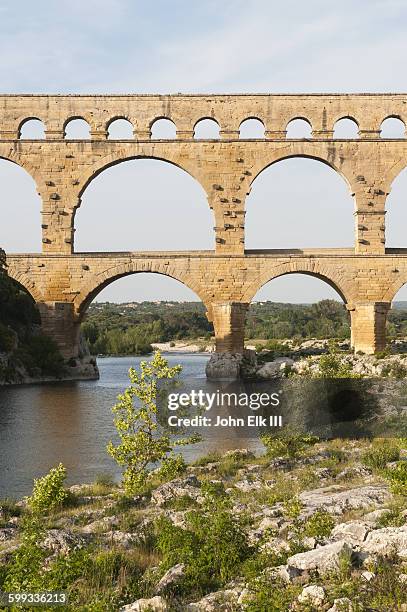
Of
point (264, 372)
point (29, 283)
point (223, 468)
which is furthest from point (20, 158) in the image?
point (223, 468)

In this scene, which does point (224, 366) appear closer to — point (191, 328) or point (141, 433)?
point (141, 433)

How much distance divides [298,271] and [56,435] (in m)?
15.3

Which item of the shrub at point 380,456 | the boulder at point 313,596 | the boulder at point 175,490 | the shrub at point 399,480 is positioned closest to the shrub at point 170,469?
the boulder at point 175,490

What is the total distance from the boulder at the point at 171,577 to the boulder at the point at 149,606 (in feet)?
1.37

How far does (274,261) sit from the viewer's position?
95.2 ft

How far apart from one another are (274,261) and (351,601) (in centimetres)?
2458

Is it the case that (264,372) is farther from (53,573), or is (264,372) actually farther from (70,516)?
(53,573)

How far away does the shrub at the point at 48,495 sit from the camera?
9484 millimetres

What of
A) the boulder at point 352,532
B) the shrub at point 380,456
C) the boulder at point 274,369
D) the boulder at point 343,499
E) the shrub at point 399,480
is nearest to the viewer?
the boulder at point 352,532

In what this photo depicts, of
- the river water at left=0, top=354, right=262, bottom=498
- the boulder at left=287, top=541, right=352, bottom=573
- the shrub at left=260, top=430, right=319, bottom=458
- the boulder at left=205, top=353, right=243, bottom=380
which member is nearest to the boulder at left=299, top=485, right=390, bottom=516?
the boulder at left=287, top=541, right=352, bottom=573

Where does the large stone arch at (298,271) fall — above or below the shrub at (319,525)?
above

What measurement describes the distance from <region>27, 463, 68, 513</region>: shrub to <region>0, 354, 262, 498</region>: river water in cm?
176

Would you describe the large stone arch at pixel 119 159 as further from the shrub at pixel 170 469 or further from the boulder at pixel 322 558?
the boulder at pixel 322 558

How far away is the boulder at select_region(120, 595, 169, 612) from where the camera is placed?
520cm
